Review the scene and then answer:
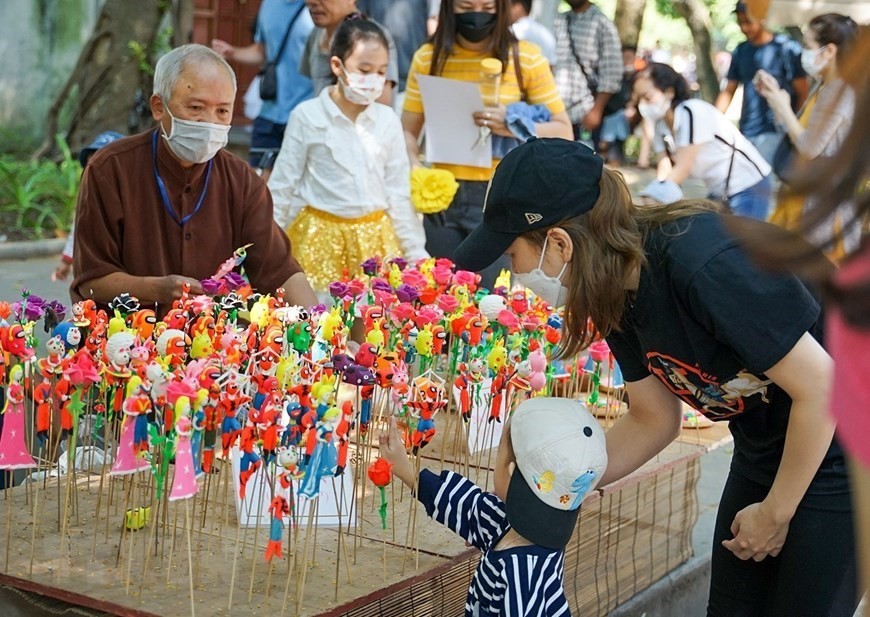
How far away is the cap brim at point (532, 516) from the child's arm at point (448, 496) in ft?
0.45

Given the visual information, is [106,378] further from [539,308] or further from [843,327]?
[843,327]

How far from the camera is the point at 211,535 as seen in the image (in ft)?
9.25

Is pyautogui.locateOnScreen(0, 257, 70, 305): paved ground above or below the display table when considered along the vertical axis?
below

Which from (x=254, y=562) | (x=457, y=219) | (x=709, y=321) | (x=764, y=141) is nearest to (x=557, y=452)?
(x=709, y=321)

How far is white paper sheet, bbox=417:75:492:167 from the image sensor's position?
16.4 ft

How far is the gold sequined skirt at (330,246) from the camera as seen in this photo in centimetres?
477

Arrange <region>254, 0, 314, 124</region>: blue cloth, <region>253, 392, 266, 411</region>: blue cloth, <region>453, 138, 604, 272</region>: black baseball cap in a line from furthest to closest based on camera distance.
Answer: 1. <region>254, 0, 314, 124</region>: blue cloth
2. <region>253, 392, 266, 411</region>: blue cloth
3. <region>453, 138, 604, 272</region>: black baseball cap

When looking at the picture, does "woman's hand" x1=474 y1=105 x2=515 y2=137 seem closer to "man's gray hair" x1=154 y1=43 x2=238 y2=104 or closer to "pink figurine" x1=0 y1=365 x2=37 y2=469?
"man's gray hair" x1=154 y1=43 x2=238 y2=104

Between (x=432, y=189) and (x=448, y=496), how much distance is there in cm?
252

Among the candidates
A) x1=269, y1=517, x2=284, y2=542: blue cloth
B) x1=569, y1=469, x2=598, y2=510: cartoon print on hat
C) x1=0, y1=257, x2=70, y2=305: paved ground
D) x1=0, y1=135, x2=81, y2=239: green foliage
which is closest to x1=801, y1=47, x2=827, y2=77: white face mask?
x1=569, y1=469, x2=598, y2=510: cartoon print on hat

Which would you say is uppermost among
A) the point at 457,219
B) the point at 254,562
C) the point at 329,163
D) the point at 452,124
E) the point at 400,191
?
the point at 452,124

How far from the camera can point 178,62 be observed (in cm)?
362

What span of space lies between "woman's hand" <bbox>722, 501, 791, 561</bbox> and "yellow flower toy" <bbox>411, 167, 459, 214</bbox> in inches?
106

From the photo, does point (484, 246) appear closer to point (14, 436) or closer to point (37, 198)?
point (14, 436)
